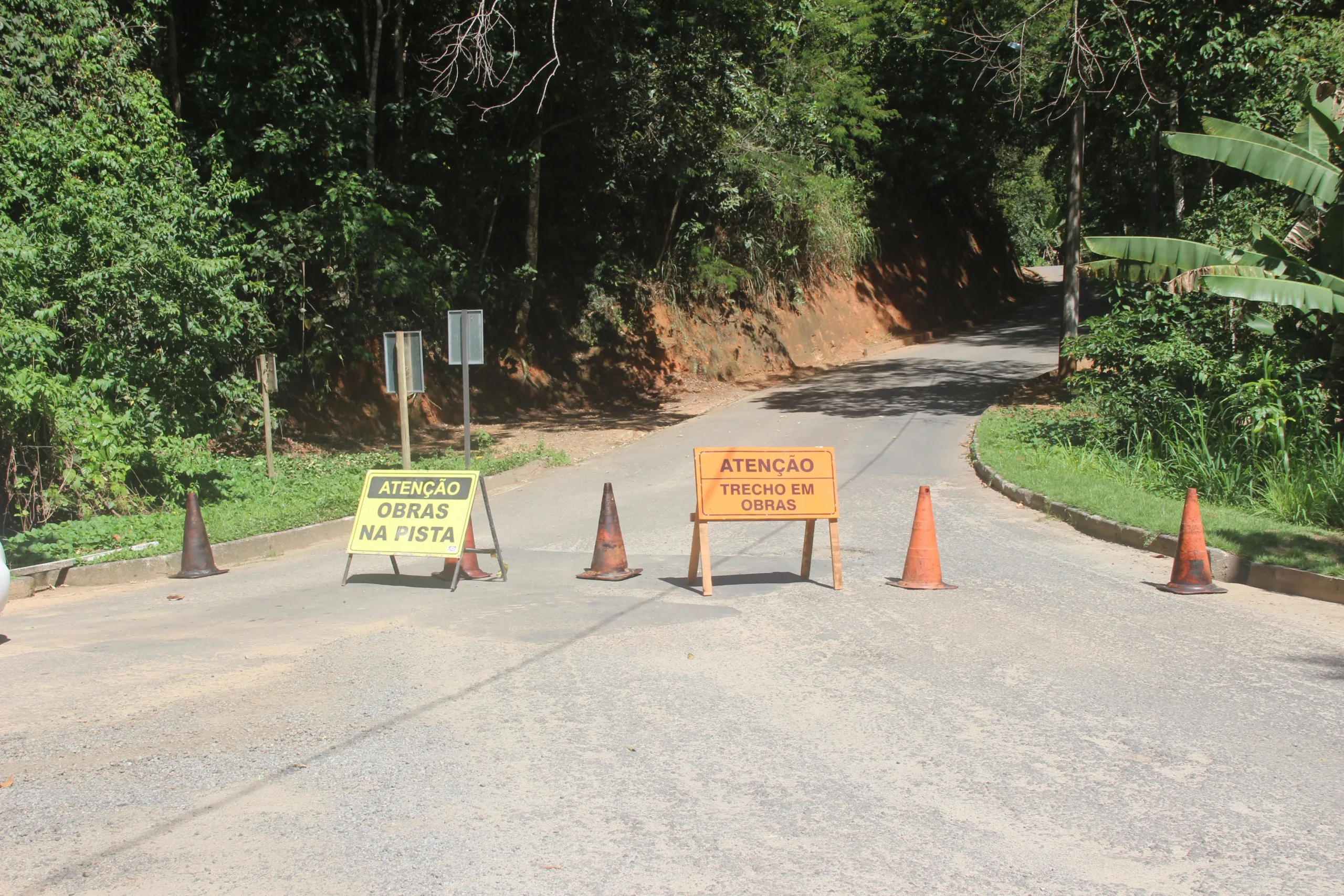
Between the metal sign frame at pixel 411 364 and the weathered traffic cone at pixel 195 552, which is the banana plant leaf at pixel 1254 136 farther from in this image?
the weathered traffic cone at pixel 195 552

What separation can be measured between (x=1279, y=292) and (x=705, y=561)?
26.2 feet

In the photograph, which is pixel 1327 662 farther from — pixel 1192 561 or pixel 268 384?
pixel 268 384

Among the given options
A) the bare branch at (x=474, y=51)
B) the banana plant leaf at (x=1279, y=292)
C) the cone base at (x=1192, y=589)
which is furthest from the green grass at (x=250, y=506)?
the banana plant leaf at (x=1279, y=292)

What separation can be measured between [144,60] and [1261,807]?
63.7 feet

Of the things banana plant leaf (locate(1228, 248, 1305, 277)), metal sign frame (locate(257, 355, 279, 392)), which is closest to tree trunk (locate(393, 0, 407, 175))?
metal sign frame (locate(257, 355, 279, 392))

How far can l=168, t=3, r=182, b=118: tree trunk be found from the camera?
18203 millimetres

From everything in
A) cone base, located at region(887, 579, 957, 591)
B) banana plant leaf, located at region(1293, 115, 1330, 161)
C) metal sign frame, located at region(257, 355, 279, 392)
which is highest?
banana plant leaf, located at region(1293, 115, 1330, 161)

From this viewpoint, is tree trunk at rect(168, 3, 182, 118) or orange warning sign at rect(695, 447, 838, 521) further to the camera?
tree trunk at rect(168, 3, 182, 118)

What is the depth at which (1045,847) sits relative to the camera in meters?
3.97

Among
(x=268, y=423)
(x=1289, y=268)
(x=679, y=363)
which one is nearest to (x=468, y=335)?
(x=268, y=423)

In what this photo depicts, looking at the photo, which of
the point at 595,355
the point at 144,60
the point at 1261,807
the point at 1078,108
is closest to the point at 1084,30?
the point at 1078,108

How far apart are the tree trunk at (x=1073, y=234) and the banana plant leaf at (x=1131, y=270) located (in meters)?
5.12

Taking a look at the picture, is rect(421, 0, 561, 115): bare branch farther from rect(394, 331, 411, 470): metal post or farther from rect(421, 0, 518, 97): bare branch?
rect(394, 331, 411, 470): metal post

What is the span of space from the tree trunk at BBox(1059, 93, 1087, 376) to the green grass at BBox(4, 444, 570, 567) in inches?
423
